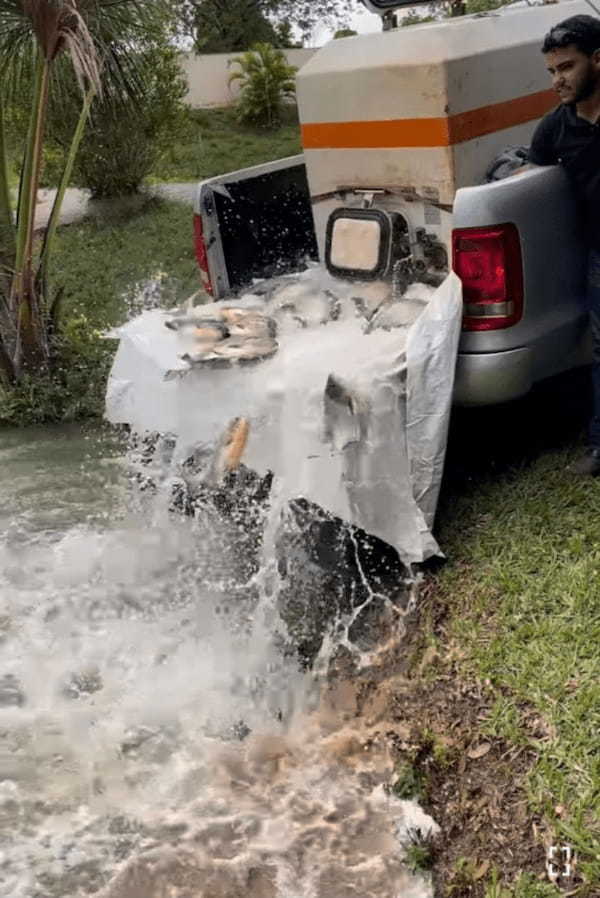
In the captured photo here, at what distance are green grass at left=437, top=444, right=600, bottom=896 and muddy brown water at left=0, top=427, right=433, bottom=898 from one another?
1.41 feet

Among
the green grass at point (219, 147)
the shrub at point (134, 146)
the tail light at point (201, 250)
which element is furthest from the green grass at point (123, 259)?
the tail light at point (201, 250)

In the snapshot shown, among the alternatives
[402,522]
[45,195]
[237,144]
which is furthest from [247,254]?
[237,144]

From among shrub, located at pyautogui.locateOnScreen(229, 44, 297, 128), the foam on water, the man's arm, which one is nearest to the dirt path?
shrub, located at pyautogui.locateOnScreen(229, 44, 297, 128)

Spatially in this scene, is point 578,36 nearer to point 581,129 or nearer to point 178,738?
point 581,129

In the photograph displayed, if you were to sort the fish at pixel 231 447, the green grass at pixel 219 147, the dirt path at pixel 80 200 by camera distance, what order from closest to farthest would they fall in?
the fish at pixel 231 447 → the dirt path at pixel 80 200 → the green grass at pixel 219 147

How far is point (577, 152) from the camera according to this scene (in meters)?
→ 3.72

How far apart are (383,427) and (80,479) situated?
298cm

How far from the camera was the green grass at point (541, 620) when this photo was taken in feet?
8.79

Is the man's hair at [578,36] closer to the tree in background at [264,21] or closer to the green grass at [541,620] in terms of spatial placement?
the green grass at [541,620]

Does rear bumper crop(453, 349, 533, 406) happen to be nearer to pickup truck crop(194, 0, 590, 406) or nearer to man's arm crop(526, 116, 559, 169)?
pickup truck crop(194, 0, 590, 406)

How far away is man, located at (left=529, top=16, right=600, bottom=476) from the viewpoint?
3.63 meters

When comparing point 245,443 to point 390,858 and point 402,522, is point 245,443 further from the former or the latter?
point 390,858

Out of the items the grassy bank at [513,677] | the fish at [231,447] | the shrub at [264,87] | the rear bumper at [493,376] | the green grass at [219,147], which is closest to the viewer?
the grassy bank at [513,677]

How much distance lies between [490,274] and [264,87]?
659 inches
